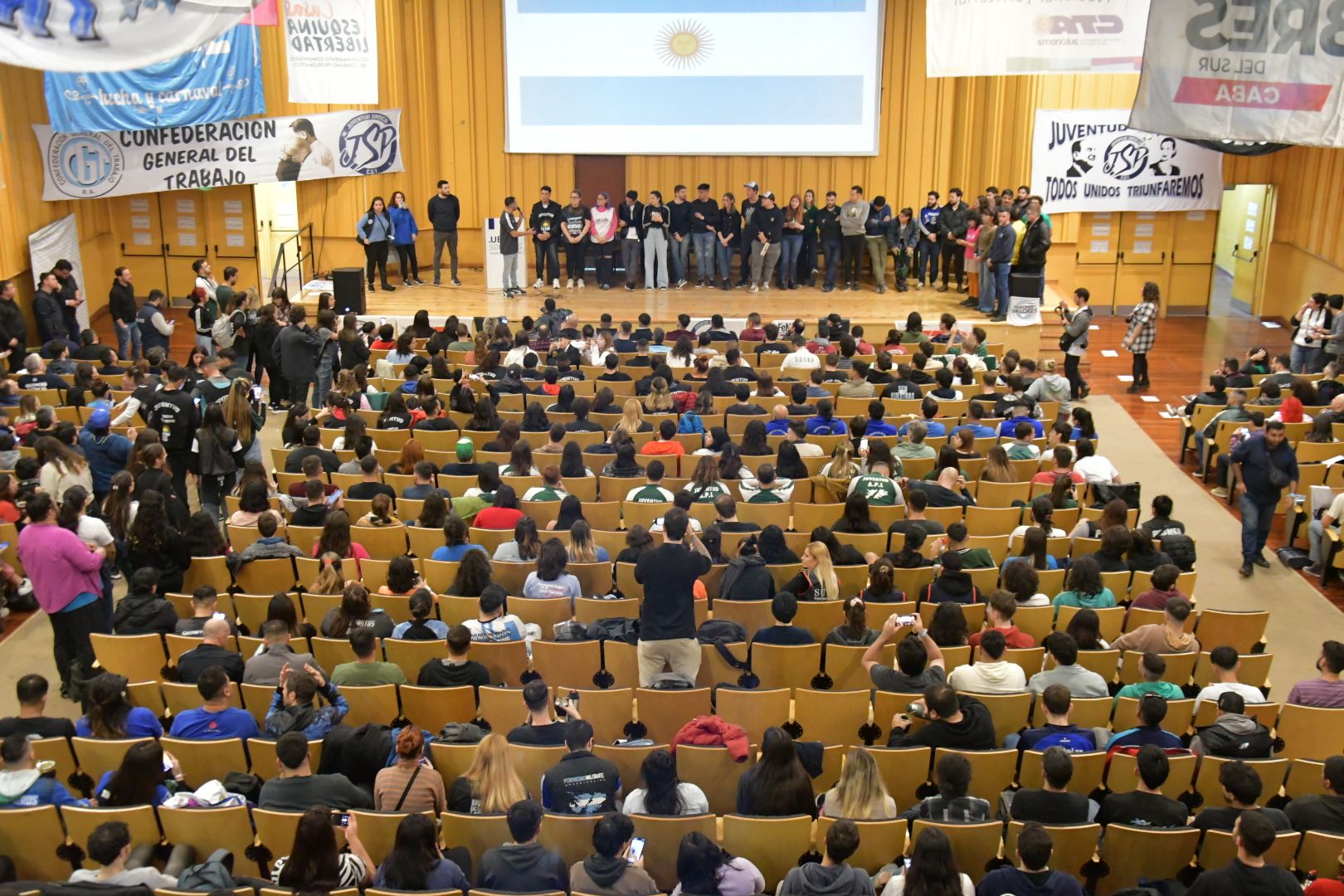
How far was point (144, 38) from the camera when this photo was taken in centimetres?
1220

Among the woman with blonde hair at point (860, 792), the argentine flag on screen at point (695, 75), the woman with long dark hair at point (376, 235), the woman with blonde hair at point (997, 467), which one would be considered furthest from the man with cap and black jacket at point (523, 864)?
the argentine flag on screen at point (695, 75)

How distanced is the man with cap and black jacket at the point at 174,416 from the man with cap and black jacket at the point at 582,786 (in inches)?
234

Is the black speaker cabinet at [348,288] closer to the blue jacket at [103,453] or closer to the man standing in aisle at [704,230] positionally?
the man standing in aisle at [704,230]

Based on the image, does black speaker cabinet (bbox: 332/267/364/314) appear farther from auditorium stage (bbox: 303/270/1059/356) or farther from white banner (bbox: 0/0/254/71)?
white banner (bbox: 0/0/254/71)

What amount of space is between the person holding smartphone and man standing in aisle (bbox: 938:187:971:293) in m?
13.9

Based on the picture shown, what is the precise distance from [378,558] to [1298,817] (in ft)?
19.5

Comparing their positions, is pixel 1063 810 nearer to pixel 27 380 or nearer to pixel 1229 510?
pixel 1229 510

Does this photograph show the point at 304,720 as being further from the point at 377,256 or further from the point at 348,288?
the point at 377,256

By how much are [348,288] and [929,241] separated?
824cm

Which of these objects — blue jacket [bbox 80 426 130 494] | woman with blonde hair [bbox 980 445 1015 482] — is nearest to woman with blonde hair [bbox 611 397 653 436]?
woman with blonde hair [bbox 980 445 1015 482]

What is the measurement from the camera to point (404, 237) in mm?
17672

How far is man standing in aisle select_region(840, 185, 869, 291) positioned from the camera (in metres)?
18.0

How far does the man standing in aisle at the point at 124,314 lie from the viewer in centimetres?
1496

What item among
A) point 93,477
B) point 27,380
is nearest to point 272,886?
point 93,477
